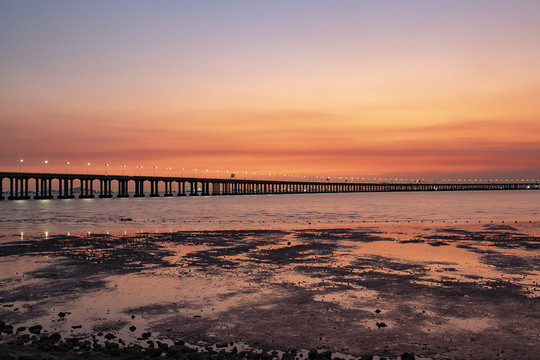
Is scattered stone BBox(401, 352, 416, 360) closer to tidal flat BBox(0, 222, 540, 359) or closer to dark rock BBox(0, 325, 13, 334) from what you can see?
tidal flat BBox(0, 222, 540, 359)

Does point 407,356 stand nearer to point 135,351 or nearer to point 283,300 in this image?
point 283,300

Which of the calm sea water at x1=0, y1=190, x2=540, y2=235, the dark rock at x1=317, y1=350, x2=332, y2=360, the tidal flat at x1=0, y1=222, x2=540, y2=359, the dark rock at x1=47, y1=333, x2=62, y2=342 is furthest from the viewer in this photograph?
the calm sea water at x1=0, y1=190, x2=540, y2=235

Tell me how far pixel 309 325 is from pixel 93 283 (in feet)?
32.2

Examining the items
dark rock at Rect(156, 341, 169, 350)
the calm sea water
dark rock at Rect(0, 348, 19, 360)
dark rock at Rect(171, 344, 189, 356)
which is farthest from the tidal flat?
the calm sea water

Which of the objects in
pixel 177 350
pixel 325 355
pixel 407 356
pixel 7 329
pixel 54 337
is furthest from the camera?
pixel 7 329

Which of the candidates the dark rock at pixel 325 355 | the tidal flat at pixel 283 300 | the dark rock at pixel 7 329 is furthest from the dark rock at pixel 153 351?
the dark rock at pixel 7 329

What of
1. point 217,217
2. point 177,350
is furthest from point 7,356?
point 217,217

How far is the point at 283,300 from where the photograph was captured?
15430 mm

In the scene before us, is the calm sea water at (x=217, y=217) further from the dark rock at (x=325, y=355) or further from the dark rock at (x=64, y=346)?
the dark rock at (x=325, y=355)

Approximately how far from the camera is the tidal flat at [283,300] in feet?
37.2

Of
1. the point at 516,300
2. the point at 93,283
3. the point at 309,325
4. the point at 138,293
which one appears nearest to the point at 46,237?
the point at 93,283

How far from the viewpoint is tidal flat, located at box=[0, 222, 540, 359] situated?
37.2 ft

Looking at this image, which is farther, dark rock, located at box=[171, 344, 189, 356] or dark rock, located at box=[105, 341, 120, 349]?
dark rock, located at box=[105, 341, 120, 349]

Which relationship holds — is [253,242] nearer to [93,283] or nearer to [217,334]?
[93,283]
